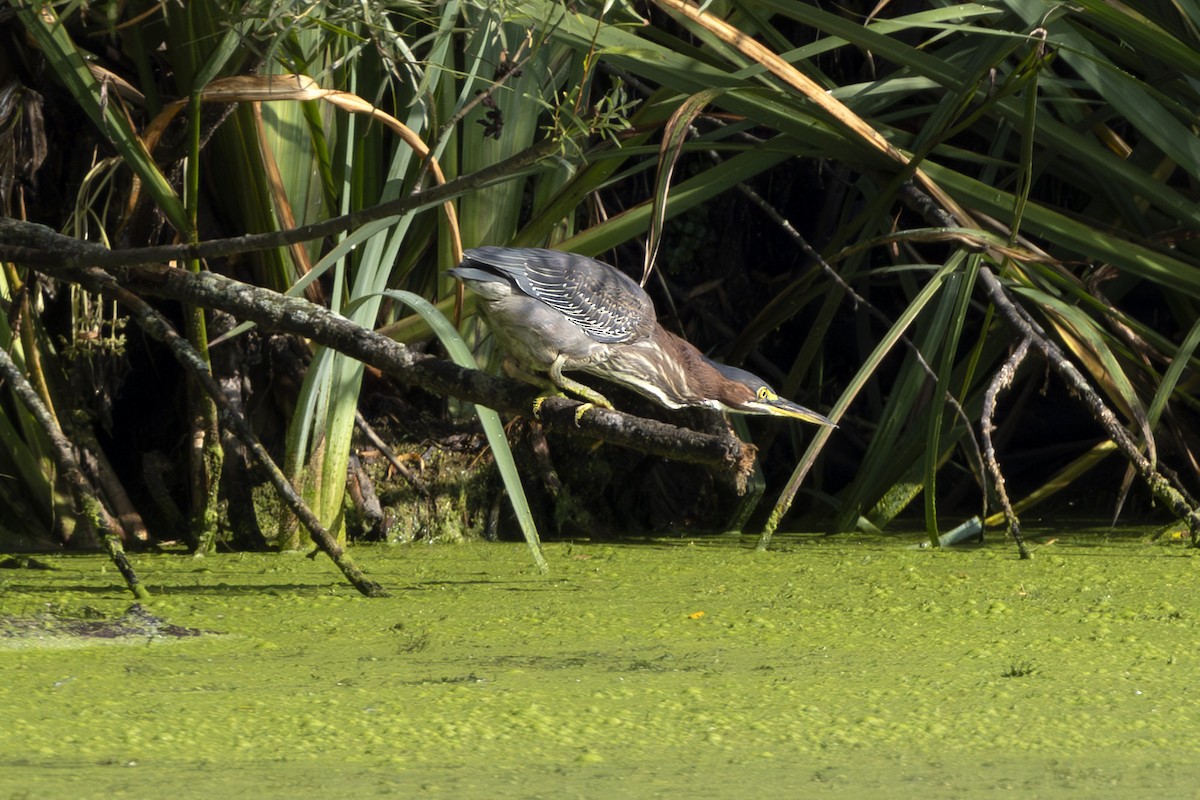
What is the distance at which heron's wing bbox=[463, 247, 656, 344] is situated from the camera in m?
3.28

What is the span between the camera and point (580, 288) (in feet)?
11.1

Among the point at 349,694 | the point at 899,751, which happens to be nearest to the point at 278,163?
the point at 349,694

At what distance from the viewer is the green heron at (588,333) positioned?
3.20 m

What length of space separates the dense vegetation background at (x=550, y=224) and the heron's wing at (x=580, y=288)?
→ 175 millimetres

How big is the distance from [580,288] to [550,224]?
1.29 ft

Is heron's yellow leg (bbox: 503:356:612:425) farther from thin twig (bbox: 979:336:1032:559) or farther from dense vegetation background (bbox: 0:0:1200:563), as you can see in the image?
thin twig (bbox: 979:336:1032:559)

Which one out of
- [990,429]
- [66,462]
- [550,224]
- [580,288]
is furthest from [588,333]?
[66,462]

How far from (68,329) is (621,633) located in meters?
2.20

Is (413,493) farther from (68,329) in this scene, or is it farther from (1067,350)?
(1067,350)

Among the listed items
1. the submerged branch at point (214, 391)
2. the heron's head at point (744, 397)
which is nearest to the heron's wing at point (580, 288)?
the heron's head at point (744, 397)

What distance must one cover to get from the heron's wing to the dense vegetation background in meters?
0.18

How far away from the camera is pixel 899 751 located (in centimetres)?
183

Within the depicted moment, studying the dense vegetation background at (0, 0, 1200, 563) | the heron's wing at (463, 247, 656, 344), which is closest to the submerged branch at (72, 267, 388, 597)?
the dense vegetation background at (0, 0, 1200, 563)

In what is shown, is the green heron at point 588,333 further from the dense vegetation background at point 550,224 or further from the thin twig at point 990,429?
the thin twig at point 990,429
